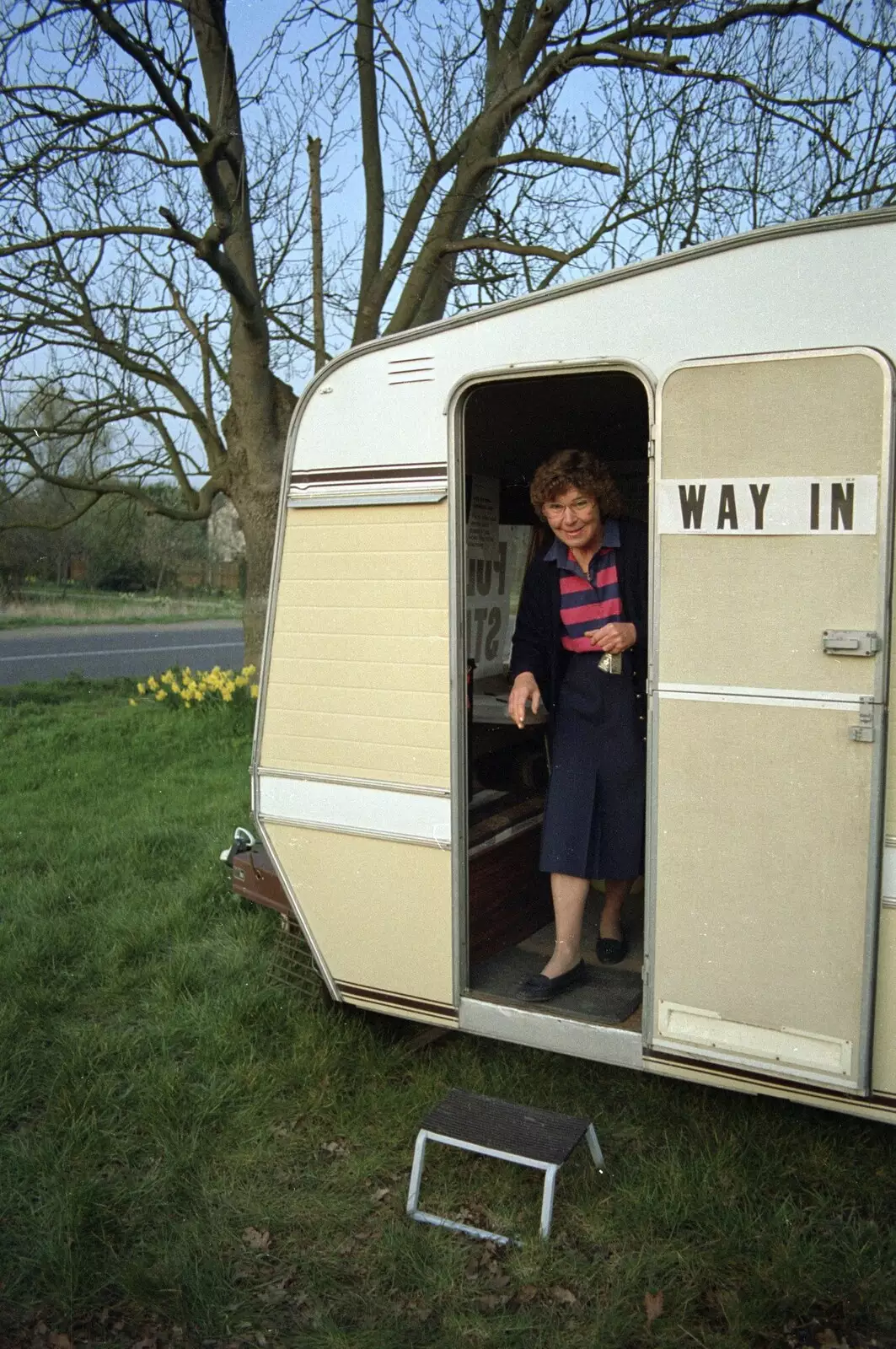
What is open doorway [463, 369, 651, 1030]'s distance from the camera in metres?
4.21

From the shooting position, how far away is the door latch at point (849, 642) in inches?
118

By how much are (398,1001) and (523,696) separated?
1.18 meters

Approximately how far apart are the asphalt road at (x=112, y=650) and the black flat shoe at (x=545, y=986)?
41.2 ft

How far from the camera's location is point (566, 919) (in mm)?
4059

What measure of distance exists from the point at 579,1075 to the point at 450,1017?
24.1 inches

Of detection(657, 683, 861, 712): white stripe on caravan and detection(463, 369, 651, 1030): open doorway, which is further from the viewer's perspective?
detection(463, 369, 651, 1030): open doorway

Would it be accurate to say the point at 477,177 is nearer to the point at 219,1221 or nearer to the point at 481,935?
the point at 481,935

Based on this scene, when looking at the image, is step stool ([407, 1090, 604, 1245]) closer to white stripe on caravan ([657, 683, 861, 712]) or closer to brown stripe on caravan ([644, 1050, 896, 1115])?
brown stripe on caravan ([644, 1050, 896, 1115])

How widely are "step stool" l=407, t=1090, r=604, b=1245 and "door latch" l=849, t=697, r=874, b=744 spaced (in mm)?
1458

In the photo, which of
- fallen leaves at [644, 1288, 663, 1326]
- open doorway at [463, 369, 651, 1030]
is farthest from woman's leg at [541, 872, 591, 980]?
fallen leaves at [644, 1288, 663, 1326]

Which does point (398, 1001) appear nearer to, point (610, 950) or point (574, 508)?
point (610, 950)

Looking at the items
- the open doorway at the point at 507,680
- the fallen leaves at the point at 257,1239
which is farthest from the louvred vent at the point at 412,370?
the fallen leaves at the point at 257,1239

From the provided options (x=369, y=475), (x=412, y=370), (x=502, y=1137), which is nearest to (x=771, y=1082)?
(x=502, y=1137)

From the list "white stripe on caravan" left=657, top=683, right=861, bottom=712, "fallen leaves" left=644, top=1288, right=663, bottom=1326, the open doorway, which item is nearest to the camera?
"fallen leaves" left=644, top=1288, right=663, bottom=1326
